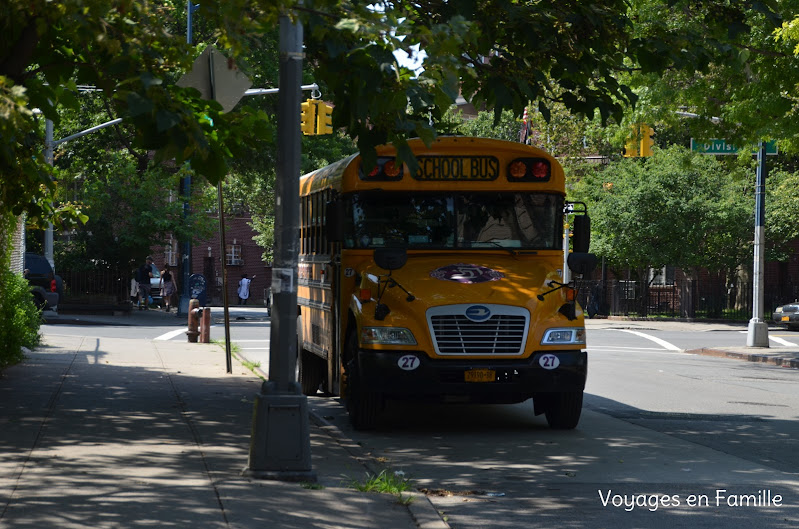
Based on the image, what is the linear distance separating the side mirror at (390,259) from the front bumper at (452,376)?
0.95 m

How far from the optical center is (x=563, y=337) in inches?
450

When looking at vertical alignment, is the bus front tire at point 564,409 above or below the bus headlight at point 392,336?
below

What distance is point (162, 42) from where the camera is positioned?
7.28m

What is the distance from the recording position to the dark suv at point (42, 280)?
3164cm

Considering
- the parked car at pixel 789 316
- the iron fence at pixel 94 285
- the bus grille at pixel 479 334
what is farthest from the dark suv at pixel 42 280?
the parked car at pixel 789 316

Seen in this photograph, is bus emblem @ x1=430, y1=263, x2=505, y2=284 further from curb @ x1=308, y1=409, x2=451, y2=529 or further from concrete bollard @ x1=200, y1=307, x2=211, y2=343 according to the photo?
concrete bollard @ x1=200, y1=307, x2=211, y2=343

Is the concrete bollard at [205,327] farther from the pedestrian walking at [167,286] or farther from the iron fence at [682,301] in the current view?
the iron fence at [682,301]

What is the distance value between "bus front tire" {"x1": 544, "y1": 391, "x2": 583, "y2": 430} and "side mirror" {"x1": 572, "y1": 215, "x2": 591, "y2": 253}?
5.45 ft

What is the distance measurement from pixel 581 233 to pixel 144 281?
30503 mm

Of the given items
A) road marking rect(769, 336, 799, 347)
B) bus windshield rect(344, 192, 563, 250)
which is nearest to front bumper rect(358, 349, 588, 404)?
bus windshield rect(344, 192, 563, 250)

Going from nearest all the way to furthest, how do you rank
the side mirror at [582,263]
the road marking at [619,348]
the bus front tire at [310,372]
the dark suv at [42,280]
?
the side mirror at [582,263] < the bus front tire at [310,372] < the road marking at [619,348] < the dark suv at [42,280]

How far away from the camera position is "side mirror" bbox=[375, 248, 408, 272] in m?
11.7

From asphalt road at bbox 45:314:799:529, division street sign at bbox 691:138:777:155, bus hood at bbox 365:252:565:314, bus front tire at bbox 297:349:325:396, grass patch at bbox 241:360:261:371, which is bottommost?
asphalt road at bbox 45:314:799:529

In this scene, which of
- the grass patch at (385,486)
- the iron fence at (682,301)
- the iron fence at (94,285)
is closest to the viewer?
the grass patch at (385,486)
